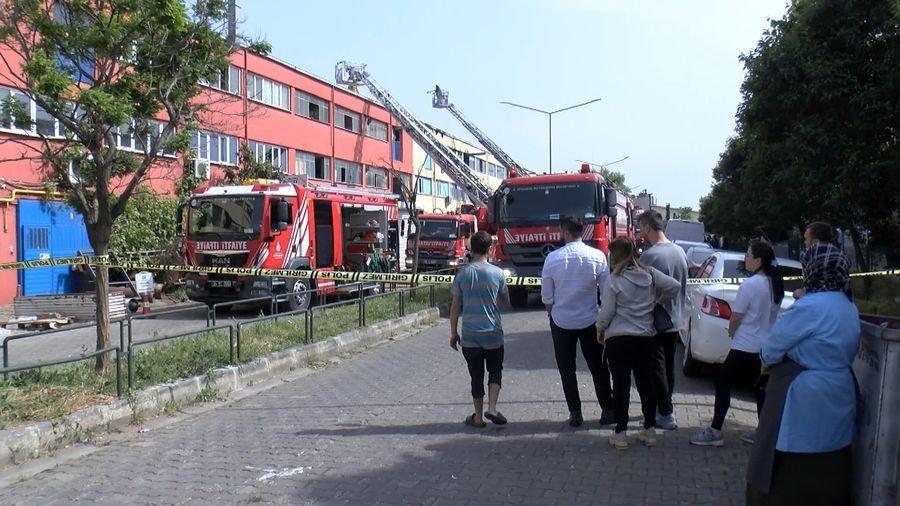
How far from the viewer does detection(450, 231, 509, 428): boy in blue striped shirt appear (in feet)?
22.6

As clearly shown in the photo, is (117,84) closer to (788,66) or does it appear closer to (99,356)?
(99,356)

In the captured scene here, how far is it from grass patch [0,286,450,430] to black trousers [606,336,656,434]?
4366 mm

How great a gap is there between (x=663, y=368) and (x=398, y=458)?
7.47 ft

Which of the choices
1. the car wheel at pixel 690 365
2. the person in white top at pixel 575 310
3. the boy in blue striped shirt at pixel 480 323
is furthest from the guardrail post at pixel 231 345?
the car wheel at pixel 690 365

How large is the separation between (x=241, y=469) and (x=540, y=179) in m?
12.6

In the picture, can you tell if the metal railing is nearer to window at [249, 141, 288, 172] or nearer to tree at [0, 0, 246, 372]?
tree at [0, 0, 246, 372]

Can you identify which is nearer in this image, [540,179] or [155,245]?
[540,179]

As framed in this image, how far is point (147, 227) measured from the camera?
2214cm

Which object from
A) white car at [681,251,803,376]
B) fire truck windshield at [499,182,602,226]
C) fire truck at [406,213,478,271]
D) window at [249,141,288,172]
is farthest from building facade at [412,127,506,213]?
white car at [681,251,803,376]

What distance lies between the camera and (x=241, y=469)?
579 centimetres

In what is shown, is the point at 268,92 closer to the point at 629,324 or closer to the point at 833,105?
the point at 833,105

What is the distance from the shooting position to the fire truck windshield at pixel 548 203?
17141 millimetres

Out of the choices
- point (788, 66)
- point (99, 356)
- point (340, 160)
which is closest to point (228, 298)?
point (99, 356)

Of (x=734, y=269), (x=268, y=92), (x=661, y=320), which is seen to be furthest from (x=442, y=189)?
(x=661, y=320)
